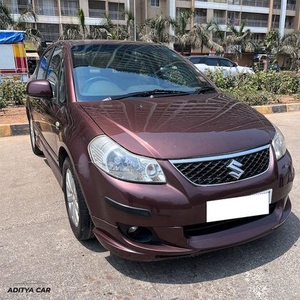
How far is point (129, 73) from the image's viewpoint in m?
3.26

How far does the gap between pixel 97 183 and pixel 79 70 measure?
4.48 ft

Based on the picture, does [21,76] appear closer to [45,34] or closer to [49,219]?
[49,219]

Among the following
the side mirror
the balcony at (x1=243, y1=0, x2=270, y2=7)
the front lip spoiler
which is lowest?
the front lip spoiler

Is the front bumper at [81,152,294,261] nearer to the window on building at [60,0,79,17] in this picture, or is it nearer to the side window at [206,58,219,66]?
the side window at [206,58,219,66]

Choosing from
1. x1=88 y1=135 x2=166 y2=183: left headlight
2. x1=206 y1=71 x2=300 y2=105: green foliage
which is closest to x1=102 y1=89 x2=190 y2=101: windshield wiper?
x1=88 y1=135 x2=166 y2=183: left headlight

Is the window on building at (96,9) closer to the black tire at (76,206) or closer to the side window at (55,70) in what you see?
the side window at (55,70)

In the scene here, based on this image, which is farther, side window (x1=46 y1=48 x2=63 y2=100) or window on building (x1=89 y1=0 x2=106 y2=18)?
window on building (x1=89 y1=0 x2=106 y2=18)

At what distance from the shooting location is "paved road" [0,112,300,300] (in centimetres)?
218

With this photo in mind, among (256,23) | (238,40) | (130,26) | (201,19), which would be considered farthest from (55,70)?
(256,23)

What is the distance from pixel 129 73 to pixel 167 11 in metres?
40.2

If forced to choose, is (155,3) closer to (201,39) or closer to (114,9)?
(114,9)

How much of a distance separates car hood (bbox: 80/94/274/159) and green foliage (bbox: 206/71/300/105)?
263 inches

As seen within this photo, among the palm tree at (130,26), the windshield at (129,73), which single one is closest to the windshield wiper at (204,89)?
the windshield at (129,73)

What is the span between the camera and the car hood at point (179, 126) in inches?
85.1
